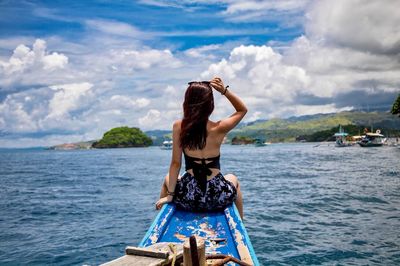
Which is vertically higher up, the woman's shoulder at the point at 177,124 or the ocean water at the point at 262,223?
the woman's shoulder at the point at 177,124

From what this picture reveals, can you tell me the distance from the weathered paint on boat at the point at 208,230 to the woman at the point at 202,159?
0.19 meters

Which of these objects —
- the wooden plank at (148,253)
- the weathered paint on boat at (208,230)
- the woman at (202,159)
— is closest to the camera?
the wooden plank at (148,253)

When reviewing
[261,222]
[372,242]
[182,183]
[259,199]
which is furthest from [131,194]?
[182,183]

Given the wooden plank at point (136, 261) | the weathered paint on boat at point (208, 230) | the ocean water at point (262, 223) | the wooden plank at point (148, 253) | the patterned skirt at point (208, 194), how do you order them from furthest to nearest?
1. the ocean water at point (262, 223)
2. the patterned skirt at point (208, 194)
3. the weathered paint on boat at point (208, 230)
4. the wooden plank at point (148, 253)
5. the wooden plank at point (136, 261)

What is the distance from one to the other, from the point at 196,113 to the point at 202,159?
0.85 m

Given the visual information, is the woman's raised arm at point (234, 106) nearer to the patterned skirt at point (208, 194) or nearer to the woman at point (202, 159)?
the woman at point (202, 159)

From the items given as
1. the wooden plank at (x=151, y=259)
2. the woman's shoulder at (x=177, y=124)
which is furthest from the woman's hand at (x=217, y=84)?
the wooden plank at (x=151, y=259)

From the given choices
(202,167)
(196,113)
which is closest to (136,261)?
(196,113)

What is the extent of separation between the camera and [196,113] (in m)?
6.18

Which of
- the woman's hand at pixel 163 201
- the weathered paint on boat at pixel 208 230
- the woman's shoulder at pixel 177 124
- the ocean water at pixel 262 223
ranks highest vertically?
the woman's shoulder at pixel 177 124

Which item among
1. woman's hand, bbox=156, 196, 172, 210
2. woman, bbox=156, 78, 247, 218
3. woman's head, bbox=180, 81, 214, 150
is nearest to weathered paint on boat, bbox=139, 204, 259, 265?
woman's hand, bbox=156, 196, 172, 210

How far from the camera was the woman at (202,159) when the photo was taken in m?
6.31

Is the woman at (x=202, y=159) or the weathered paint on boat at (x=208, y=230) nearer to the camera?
the weathered paint on boat at (x=208, y=230)

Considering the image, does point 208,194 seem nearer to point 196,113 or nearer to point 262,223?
point 196,113
